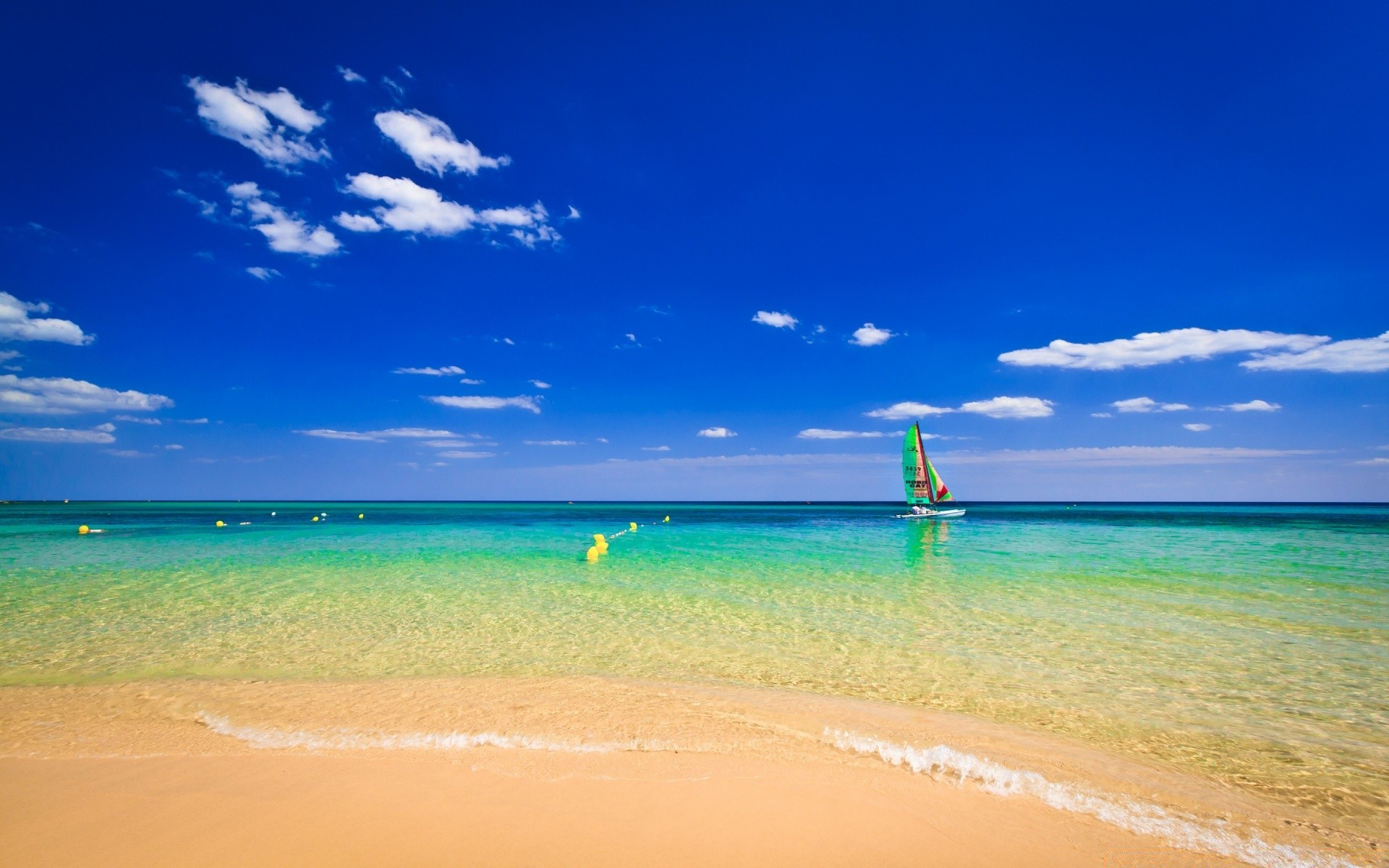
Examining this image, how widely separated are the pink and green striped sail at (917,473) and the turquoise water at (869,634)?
28723 mm

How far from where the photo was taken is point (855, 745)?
5.43m

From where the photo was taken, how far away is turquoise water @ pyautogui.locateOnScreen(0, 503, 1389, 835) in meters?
6.21

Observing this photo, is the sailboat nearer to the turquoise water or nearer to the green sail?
the green sail

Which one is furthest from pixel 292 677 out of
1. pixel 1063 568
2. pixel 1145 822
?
pixel 1063 568

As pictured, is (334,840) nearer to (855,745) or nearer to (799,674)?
(855,745)

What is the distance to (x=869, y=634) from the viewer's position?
10.2 m

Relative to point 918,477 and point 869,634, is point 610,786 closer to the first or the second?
point 869,634

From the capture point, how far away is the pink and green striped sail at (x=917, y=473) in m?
50.8

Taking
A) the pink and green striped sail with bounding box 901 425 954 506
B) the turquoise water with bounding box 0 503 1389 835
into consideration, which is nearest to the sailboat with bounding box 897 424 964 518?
the pink and green striped sail with bounding box 901 425 954 506

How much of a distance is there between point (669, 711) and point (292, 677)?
512 cm

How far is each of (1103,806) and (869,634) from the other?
5.91 meters

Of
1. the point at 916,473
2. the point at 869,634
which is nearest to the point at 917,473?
the point at 916,473

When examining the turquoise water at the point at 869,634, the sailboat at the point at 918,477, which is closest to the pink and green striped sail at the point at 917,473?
the sailboat at the point at 918,477

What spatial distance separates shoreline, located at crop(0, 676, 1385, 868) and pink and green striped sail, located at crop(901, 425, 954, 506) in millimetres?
47348
